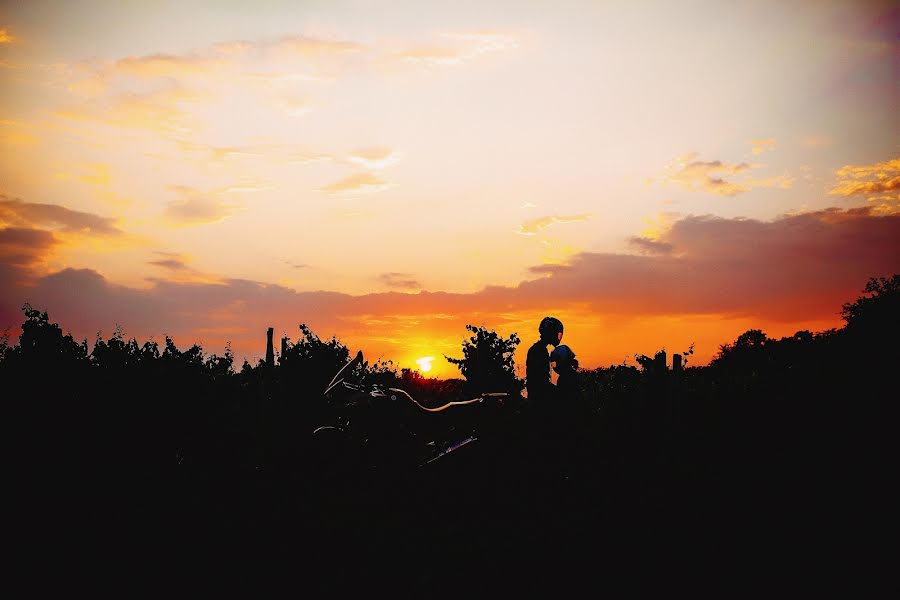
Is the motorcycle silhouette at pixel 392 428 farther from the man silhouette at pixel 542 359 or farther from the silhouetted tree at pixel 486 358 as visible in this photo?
the silhouetted tree at pixel 486 358

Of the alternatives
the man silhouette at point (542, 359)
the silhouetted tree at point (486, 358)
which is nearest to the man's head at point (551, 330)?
the man silhouette at point (542, 359)

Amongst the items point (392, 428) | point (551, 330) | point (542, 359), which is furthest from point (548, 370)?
point (392, 428)

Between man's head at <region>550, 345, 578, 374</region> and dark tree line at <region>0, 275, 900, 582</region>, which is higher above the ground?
man's head at <region>550, 345, 578, 374</region>

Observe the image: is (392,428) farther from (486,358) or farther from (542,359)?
(486,358)

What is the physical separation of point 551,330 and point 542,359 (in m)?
0.49

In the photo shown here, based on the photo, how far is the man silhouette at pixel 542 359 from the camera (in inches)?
358

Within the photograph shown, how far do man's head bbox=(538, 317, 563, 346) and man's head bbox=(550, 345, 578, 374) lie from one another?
0.22 m

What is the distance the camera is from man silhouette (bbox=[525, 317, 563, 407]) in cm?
909

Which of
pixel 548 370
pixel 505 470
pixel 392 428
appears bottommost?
pixel 505 470

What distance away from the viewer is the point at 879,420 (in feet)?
45.0

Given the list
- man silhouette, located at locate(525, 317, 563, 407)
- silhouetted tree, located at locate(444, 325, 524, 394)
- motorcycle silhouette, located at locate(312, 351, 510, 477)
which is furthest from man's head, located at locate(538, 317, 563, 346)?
silhouetted tree, located at locate(444, 325, 524, 394)

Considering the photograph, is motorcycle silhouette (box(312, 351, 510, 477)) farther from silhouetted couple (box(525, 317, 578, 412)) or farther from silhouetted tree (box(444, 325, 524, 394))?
silhouetted tree (box(444, 325, 524, 394))

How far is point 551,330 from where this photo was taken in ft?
30.0

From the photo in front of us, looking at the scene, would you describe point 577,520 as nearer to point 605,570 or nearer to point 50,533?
point 605,570
